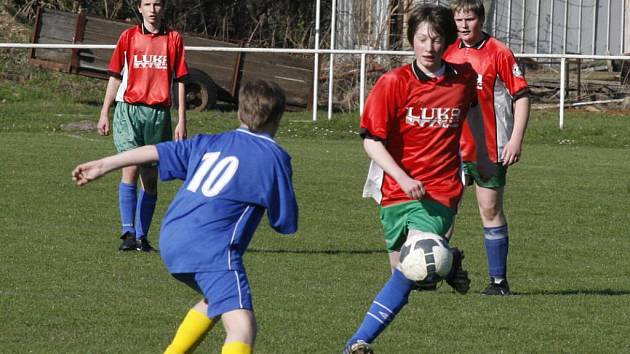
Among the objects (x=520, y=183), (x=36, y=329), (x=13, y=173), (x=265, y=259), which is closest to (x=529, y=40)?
(x=520, y=183)

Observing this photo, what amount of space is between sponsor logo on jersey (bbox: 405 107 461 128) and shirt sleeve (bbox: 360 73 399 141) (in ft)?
0.31

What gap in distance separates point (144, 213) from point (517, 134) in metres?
3.42

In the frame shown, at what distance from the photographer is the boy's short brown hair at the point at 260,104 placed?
504 centimetres

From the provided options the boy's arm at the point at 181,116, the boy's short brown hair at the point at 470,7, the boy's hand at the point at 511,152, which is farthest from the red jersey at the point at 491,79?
the boy's arm at the point at 181,116

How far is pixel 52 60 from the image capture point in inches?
944

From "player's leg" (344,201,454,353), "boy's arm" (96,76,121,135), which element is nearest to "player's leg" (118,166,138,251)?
"boy's arm" (96,76,121,135)

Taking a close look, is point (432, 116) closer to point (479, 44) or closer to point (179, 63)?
point (479, 44)

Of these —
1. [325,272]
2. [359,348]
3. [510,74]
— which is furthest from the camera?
[325,272]

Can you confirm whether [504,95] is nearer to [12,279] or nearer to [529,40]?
[12,279]

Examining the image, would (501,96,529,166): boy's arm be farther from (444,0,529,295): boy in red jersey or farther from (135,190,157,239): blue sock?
(135,190,157,239): blue sock

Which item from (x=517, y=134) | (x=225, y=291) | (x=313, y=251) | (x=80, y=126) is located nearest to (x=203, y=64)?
(x=80, y=126)

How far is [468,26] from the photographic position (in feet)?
24.9

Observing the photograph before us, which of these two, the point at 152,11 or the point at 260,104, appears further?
the point at 152,11

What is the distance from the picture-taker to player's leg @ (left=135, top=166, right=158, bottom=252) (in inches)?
380
